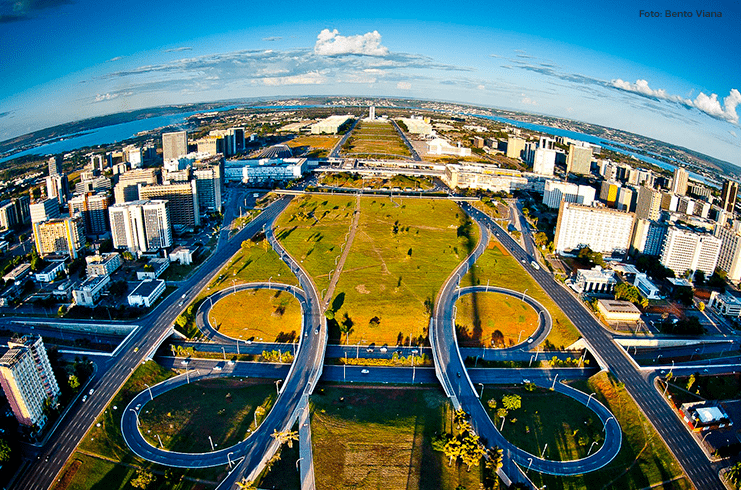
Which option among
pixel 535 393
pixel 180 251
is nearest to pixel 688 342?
pixel 535 393

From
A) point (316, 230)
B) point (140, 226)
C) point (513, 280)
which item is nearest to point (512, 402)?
point (513, 280)

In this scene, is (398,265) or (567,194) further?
(567,194)

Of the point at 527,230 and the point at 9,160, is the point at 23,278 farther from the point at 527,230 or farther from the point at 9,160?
the point at 9,160

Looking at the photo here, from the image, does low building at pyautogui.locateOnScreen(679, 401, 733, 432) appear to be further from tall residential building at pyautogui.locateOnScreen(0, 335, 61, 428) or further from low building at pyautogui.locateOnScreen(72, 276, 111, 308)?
low building at pyautogui.locateOnScreen(72, 276, 111, 308)

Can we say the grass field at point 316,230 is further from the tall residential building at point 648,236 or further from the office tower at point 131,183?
the tall residential building at point 648,236

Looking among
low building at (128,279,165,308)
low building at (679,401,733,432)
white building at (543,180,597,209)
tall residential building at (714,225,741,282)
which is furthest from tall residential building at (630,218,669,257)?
low building at (128,279,165,308)

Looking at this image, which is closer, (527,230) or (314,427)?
(314,427)

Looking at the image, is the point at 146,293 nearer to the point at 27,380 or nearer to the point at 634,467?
the point at 27,380
